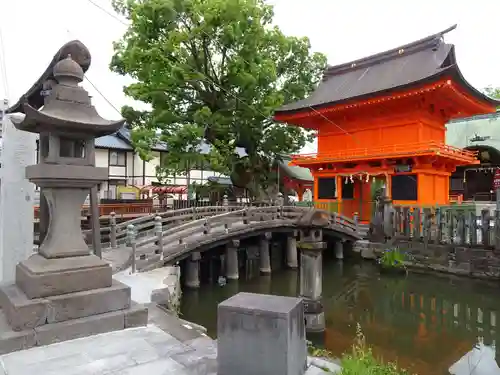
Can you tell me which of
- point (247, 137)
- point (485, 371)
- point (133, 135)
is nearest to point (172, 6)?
point (133, 135)

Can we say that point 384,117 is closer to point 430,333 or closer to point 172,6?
point 172,6

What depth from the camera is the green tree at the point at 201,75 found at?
17734mm

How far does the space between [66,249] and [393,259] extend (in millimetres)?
12620

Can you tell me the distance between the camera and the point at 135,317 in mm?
5434

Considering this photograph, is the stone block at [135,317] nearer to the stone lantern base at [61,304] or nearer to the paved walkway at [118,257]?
the stone lantern base at [61,304]

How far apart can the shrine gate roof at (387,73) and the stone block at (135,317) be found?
15.7 metres

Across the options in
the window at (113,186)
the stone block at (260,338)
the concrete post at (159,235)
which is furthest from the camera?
the window at (113,186)

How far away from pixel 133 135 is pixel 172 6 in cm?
626

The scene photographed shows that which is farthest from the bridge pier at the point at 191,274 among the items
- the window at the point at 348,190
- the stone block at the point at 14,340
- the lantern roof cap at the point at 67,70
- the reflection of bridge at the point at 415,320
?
the window at the point at 348,190

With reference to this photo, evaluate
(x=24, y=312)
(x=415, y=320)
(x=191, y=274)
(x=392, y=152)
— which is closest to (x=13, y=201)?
(x=24, y=312)

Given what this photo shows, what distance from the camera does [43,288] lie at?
484 centimetres

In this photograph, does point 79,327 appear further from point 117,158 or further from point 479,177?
point 479,177

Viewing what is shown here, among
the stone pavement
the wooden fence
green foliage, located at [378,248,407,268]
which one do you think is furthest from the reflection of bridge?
the stone pavement

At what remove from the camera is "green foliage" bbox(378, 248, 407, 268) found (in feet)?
47.8
